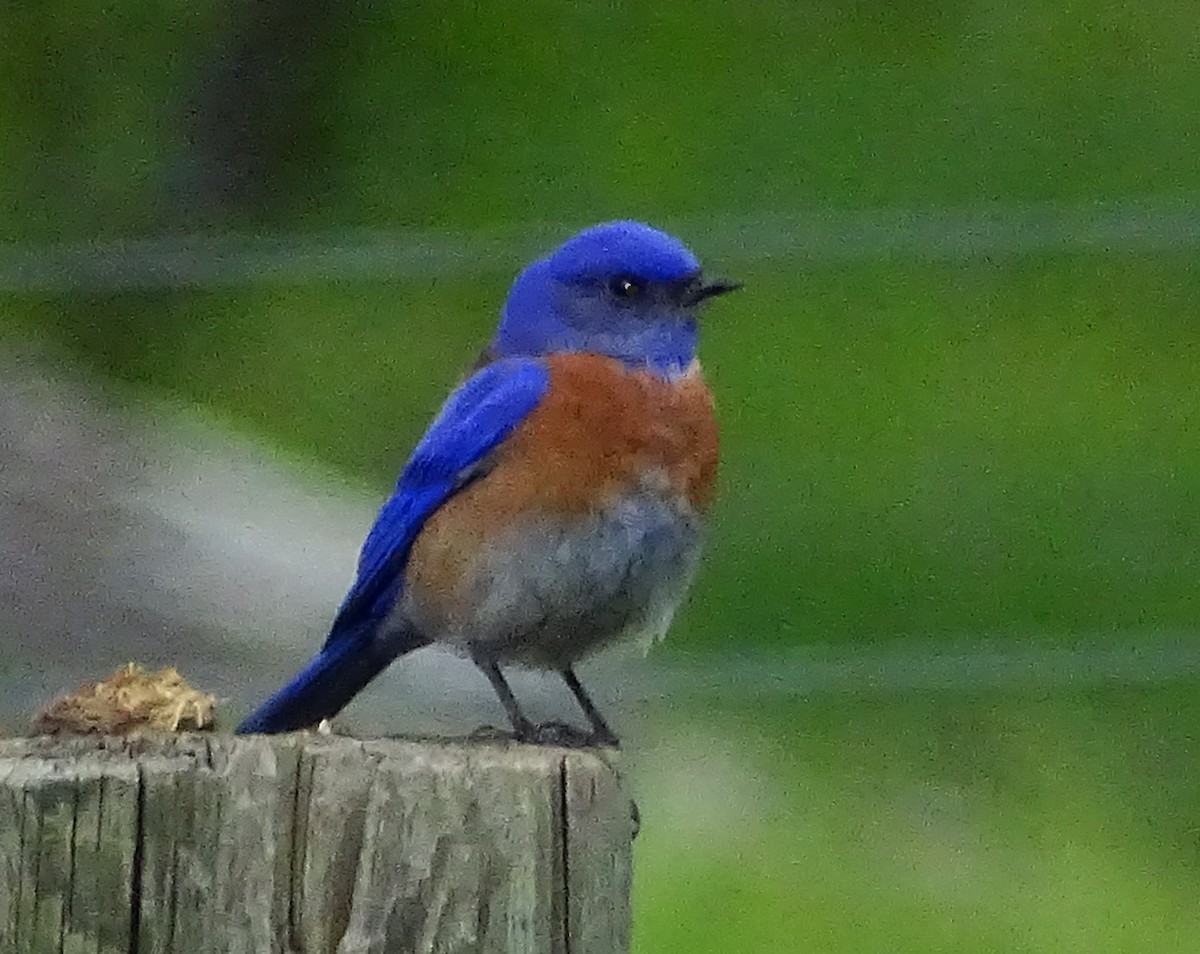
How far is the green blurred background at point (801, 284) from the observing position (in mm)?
7305

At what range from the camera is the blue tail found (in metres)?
3.64

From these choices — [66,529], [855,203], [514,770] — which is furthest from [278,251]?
[514,770]

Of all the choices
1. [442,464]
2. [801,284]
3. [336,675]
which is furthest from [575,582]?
[801,284]

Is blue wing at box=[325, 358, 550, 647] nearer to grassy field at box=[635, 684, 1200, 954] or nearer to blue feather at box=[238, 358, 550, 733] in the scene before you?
blue feather at box=[238, 358, 550, 733]

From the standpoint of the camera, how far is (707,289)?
12.4 ft

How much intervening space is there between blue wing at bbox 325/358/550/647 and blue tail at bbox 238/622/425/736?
0.09 feet

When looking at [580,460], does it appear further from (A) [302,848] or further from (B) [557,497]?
A: (A) [302,848]

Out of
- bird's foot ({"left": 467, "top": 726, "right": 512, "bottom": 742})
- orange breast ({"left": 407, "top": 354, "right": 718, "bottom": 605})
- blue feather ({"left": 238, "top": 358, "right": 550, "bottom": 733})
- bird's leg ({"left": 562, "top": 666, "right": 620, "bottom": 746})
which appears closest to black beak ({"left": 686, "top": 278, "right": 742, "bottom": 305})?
orange breast ({"left": 407, "top": 354, "right": 718, "bottom": 605})

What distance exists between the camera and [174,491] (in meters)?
5.91

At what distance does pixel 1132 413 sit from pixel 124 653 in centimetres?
413

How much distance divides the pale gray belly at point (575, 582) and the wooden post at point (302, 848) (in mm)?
1260

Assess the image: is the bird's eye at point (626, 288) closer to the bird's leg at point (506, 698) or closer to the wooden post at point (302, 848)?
Result: the bird's leg at point (506, 698)

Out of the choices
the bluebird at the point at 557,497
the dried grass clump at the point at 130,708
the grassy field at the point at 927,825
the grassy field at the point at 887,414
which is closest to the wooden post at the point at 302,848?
the dried grass clump at the point at 130,708

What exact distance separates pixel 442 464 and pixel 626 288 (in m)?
0.47
